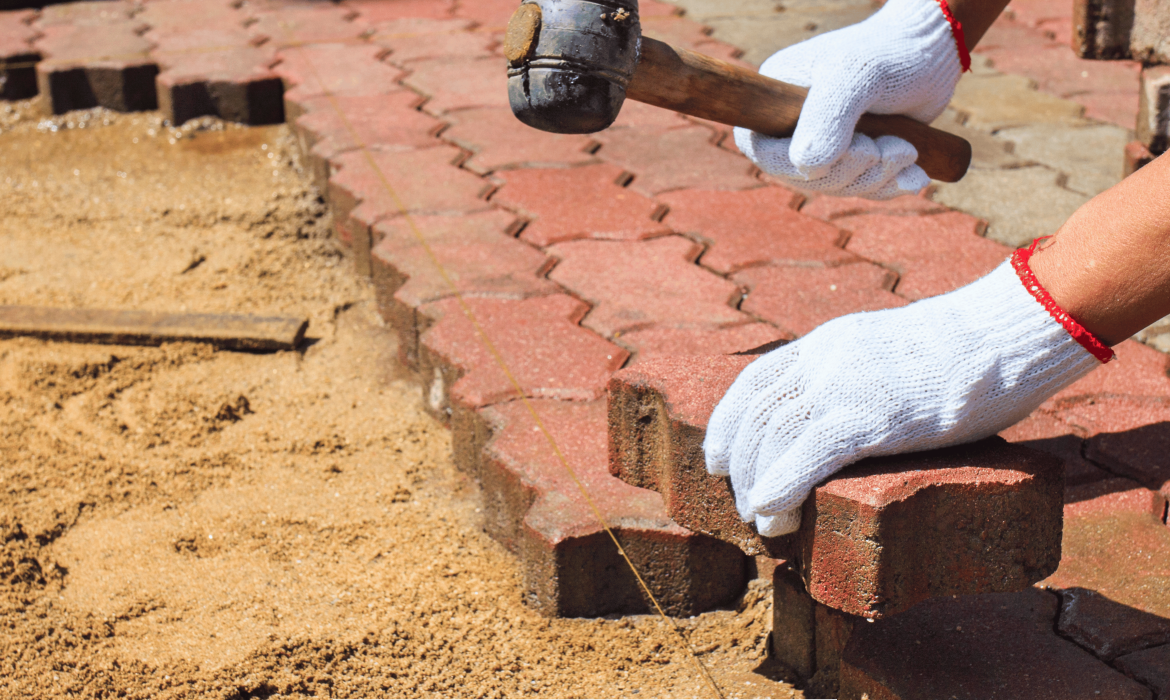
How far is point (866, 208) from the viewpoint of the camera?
3.04 m

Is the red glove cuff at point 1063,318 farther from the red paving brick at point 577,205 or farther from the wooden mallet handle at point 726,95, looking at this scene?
the red paving brick at point 577,205

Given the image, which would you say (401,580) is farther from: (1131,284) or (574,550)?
(1131,284)

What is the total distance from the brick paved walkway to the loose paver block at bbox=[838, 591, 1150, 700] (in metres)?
0.06

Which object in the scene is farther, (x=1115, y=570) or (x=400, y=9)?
(x=400, y=9)

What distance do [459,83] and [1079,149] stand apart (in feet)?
6.86

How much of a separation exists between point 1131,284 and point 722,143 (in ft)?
7.31

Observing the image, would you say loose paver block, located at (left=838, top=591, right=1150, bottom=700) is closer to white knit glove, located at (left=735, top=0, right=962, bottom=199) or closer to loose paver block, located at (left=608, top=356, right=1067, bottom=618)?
loose paver block, located at (left=608, top=356, right=1067, bottom=618)

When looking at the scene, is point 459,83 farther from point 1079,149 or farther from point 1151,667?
point 1151,667

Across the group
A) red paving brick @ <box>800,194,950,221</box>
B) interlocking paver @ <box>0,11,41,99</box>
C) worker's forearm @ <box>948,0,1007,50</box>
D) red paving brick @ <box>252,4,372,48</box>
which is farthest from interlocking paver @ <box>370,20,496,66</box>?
worker's forearm @ <box>948,0,1007,50</box>

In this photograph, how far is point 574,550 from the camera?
74.5 inches

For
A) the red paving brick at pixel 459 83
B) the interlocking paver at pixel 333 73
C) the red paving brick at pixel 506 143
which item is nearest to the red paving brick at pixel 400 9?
the interlocking paver at pixel 333 73

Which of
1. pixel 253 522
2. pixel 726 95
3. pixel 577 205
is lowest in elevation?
pixel 253 522

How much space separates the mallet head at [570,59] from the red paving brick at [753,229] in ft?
4.30

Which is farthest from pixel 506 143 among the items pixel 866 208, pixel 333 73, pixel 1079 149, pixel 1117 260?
pixel 1117 260
